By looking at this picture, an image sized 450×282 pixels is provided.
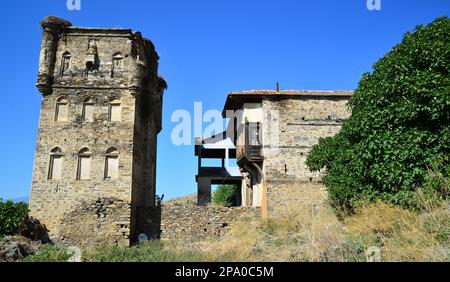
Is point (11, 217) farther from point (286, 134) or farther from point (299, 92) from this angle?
point (299, 92)

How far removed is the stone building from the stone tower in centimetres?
591

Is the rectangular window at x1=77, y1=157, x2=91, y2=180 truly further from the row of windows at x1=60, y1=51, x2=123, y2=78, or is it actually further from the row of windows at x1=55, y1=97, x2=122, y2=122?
the row of windows at x1=60, y1=51, x2=123, y2=78

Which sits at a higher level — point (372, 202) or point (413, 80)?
point (413, 80)

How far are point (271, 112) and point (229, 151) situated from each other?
862cm

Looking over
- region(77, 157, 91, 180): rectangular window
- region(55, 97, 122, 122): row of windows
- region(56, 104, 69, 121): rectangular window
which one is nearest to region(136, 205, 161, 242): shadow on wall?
region(77, 157, 91, 180): rectangular window

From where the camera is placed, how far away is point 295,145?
19734 millimetres

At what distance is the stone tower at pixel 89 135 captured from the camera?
54.3ft

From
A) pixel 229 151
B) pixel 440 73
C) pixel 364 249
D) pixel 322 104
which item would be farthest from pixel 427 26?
pixel 229 151

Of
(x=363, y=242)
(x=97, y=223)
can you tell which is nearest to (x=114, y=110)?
(x=97, y=223)

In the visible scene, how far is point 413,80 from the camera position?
1034 centimetres

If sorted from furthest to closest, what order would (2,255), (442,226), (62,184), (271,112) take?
(271,112)
(62,184)
(2,255)
(442,226)

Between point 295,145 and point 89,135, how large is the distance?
34.2 ft
